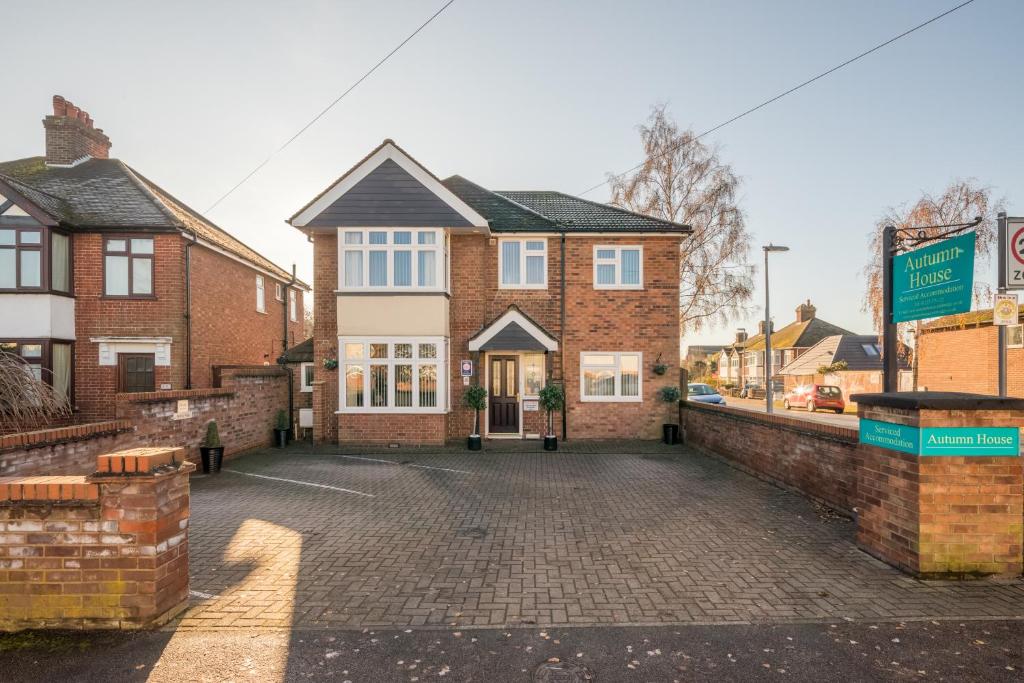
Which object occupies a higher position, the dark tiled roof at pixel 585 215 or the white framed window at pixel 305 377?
the dark tiled roof at pixel 585 215

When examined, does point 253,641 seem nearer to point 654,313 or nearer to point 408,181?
point 408,181

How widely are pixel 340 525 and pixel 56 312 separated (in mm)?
12270

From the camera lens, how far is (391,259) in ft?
43.0

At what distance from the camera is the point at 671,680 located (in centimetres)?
317

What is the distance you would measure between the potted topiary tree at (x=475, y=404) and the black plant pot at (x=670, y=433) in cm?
525

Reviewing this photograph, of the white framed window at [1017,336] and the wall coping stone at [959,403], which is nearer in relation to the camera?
the wall coping stone at [959,403]

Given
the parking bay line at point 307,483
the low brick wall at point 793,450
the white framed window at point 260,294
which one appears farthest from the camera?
the white framed window at point 260,294

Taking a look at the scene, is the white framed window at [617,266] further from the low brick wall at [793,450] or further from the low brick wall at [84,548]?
the low brick wall at [84,548]

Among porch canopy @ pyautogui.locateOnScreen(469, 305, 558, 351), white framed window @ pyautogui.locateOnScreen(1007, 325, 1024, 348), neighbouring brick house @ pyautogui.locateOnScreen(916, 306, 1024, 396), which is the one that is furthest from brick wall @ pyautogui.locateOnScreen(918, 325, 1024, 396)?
porch canopy @ pyautogui.locateOnScreen(469, 305, 558, 351)

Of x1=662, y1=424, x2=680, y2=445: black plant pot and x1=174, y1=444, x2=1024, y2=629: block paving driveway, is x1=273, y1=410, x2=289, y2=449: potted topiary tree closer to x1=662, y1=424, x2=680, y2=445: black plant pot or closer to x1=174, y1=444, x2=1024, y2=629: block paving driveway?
x1=174, y1=444, x2=1024, y2=629: block paving driveway

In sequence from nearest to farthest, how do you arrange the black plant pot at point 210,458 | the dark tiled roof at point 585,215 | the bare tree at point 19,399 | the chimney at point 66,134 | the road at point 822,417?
1. the bare tree at point 19,399
2. the black plant pot at point 210,458
3. the dark tiled roof at point 585,215
4. the chimney at point 66,134
5. the road at point 822,417

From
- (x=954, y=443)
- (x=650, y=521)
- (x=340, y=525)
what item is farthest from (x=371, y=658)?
(x=954, y=443)

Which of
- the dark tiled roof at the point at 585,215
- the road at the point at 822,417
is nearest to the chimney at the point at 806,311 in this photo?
the road at the point at 822,417

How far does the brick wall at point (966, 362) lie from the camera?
23.1 metres
